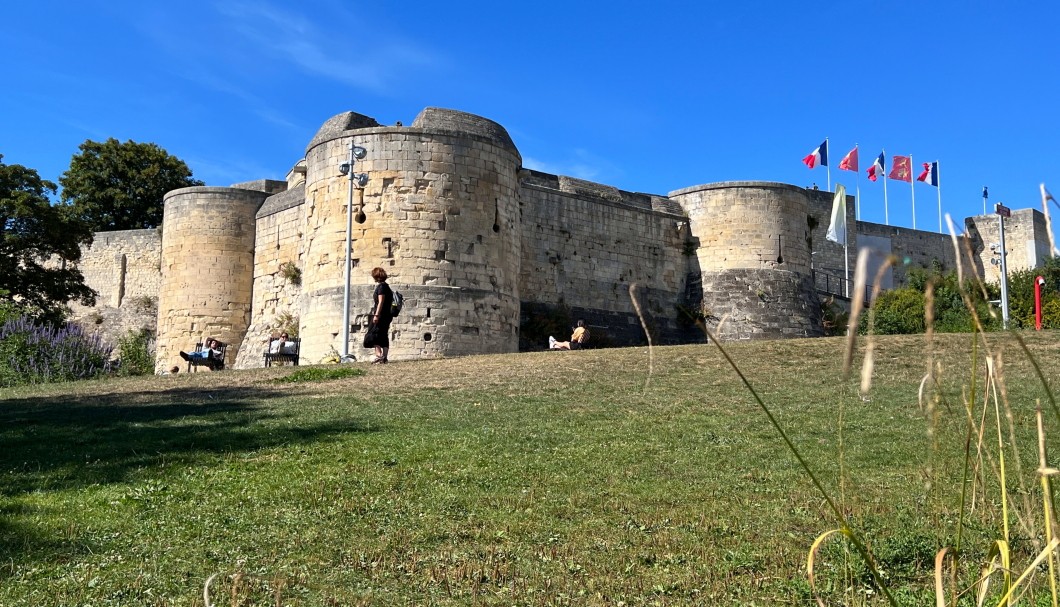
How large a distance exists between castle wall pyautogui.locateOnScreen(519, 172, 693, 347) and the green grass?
13.6m

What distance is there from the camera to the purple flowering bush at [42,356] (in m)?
19.0

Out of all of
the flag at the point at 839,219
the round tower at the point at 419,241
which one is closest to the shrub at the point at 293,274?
the round tower at the point at 419,241

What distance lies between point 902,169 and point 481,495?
4175cm

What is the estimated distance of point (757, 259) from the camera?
26.8m

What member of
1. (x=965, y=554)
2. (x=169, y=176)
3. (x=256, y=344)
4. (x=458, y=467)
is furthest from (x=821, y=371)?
(x=169, y=176)

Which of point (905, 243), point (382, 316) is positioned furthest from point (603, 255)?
point (905, 243)

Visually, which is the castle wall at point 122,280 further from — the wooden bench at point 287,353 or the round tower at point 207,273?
the wooden bench at point 287,353

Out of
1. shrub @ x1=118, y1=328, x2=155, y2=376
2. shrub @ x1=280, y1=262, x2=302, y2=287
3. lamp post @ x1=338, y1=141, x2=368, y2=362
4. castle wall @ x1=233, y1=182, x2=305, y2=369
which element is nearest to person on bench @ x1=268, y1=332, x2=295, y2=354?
castle wall @ x1=233, y1=182, x2=305, y2=369

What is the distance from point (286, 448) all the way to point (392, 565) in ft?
Result: 10.1

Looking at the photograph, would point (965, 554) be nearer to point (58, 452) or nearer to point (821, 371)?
point (58, 452)

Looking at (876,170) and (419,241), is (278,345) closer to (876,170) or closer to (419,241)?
(419,241)

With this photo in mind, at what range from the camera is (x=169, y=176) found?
45.3 m

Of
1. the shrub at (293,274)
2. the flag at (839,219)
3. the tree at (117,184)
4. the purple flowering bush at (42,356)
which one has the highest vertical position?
the tree at (117,184)

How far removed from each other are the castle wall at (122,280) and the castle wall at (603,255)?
13815 millimetres
